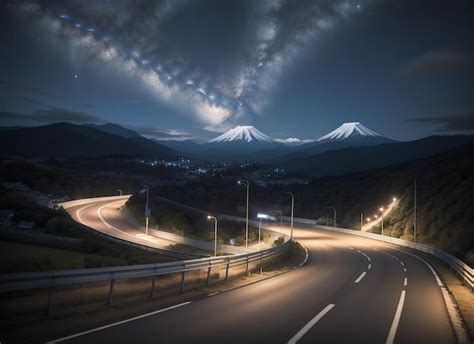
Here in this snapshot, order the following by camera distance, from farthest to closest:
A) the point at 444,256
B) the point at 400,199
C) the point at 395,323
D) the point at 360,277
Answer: the point at 400,199 < the point at 444,256 < the point at 360,277 < the point at 395,323

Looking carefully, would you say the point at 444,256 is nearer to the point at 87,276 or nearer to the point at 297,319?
the point at 297,319

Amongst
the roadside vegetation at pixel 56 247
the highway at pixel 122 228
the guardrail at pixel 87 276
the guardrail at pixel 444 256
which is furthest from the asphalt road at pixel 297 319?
the highway at pixel 122 228

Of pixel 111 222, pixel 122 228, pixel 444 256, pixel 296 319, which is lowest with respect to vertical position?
pixel 122 228

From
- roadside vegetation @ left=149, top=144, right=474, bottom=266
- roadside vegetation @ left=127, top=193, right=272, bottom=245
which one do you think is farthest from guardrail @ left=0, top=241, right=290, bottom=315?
roadside vegetation @ left=127, top=193, right=272, bottom=245

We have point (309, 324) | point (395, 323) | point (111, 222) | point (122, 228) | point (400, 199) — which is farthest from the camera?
point (400, 199)

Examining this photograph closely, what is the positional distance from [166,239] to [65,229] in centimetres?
1479

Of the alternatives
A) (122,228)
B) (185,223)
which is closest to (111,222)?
(122,228)

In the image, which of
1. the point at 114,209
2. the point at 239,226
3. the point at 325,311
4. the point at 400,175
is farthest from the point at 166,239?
the point at 400,175

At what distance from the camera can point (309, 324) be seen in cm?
1059

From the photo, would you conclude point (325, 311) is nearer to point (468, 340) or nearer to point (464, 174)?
point (468, 340)

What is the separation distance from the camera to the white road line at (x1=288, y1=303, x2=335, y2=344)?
9023 millimetres

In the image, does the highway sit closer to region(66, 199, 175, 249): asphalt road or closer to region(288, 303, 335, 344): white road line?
region(66, 199, 175, 249): asphalt road

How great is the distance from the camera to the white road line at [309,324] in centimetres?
902

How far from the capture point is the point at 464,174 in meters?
76.9
